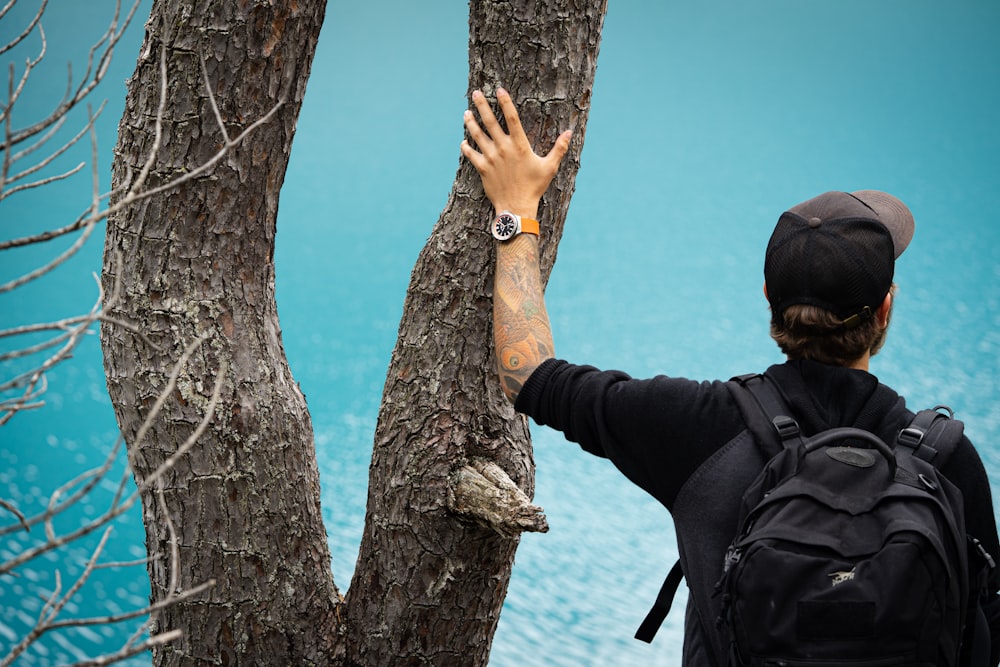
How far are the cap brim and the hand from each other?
1.50ft

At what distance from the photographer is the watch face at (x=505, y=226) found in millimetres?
1415

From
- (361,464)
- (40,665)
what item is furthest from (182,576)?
(361,464)

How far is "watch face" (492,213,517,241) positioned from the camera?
142cm

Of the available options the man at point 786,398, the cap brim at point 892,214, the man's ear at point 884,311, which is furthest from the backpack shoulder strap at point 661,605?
the cap brim at point 892,214

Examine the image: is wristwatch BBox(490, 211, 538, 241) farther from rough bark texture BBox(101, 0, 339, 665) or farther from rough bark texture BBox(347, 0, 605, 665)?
rough bark texture BBox(101, 0, 339, 665)

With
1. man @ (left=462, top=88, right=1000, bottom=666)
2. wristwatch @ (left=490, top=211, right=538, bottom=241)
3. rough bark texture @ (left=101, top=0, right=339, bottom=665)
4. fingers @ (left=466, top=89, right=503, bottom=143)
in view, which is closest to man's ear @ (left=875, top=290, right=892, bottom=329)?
man @ (left=462, top=88, right=1000, bottom=666)

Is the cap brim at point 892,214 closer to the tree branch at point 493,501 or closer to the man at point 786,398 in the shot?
the man at point 786,398

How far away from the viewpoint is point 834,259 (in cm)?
112

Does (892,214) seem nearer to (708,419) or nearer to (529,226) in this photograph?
(708,419)

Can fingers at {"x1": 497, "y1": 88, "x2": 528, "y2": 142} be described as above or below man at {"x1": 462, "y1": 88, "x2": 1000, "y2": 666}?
above

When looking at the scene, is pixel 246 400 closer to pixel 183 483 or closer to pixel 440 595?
pixel 183 483

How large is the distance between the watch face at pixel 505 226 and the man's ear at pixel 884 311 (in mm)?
515

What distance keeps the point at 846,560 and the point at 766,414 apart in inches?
7.3

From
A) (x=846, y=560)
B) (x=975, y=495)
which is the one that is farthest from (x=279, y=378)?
(x=975, y=495)
